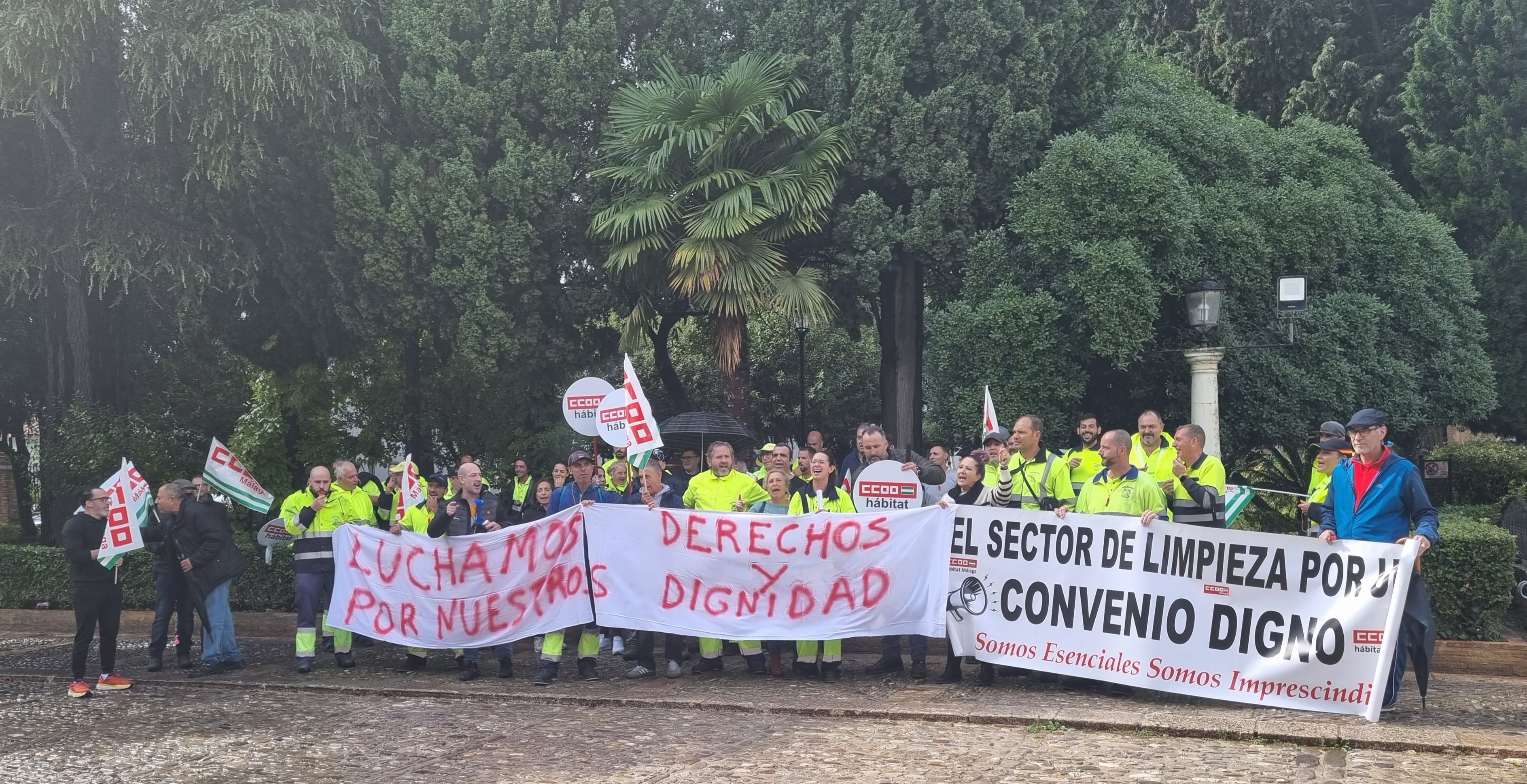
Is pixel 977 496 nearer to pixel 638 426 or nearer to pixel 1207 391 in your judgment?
pixel 638 426

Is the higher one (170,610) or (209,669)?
(170,610)

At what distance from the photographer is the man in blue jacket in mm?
8211

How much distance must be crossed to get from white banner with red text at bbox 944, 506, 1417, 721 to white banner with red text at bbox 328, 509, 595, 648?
3.11 m

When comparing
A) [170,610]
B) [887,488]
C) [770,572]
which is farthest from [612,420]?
[170,610]

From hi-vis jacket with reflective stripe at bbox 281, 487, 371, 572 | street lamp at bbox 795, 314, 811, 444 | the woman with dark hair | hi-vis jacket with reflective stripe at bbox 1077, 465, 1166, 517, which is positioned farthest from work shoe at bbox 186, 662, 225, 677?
street lamp at bbox 795, 314, 811, 444

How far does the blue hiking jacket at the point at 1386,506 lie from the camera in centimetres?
826

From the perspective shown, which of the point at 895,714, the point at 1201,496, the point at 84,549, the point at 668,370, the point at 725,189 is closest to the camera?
the point at 895,714

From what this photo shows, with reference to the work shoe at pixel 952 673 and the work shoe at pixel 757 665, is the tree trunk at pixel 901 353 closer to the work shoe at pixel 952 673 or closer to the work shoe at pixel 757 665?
the work shoe at pixel 757 665

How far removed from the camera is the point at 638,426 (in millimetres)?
11430

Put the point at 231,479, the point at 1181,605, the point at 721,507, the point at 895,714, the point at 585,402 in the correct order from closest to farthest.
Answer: the point at 895,714 < the point at 1181,605 < the point at 721,507 < the point at 231,479 < the point at 585,402

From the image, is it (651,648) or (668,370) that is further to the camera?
(668,370)

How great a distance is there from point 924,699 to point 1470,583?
4612 millimetres

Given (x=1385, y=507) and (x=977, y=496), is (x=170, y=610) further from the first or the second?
(x=1385, y=507)

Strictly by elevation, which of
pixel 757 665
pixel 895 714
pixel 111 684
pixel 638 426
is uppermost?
pixel 638 426
